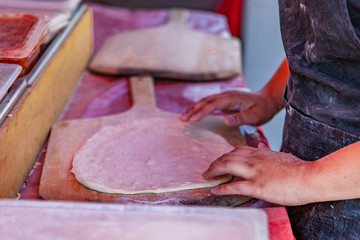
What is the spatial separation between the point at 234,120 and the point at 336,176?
64cm

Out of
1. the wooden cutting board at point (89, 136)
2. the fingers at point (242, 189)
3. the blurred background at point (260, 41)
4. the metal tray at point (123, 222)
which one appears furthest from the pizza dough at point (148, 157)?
the blurred background at point (260, 41)

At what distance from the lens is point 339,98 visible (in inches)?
50.1

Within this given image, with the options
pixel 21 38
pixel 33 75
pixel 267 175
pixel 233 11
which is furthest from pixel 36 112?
pixel 233 11

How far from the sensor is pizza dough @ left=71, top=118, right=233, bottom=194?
1327 mm

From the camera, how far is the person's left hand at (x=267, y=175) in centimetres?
110

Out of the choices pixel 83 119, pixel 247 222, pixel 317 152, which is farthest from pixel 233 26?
pixel 247 222

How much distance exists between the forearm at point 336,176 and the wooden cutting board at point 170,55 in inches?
44.8

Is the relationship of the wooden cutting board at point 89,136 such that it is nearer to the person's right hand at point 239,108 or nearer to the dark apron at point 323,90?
the person's right hand at point 239,108

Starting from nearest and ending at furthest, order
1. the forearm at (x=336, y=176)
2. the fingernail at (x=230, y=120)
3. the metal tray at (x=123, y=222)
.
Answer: the metal tray at (x=123, y=222) < the forearm at (x=336, y=176) < the fingernail at (x=230, y=120)

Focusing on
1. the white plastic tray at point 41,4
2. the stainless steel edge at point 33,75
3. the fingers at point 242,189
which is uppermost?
the white plastic tray at point 41,4

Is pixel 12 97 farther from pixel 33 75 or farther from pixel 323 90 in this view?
pixel 323 90

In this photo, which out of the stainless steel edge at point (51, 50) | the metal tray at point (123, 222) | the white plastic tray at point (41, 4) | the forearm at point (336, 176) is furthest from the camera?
the white plastic tray at point (41, 4)

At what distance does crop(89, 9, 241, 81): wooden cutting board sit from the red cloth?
1.52m

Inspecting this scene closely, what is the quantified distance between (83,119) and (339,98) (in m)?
0.87
